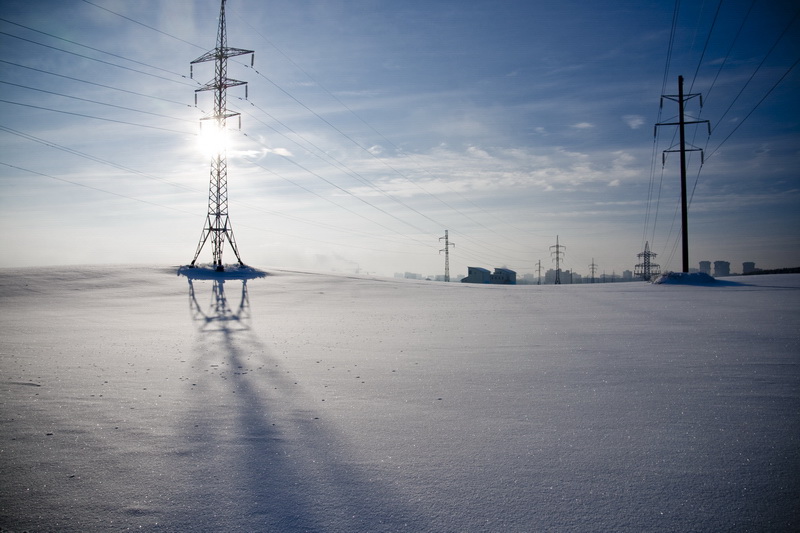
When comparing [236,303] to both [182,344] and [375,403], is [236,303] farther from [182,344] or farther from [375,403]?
[375,403]

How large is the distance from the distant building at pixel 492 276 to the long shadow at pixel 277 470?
2710 inches

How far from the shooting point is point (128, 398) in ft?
14.0

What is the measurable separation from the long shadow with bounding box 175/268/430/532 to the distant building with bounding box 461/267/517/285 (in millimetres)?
68831

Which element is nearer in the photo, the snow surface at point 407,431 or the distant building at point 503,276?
the snow surface at point 407,431

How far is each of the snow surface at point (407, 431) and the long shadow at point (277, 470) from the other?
0.01 metres

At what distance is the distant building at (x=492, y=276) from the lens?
73.3m

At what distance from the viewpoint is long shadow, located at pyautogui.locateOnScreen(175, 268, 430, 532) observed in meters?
2.24

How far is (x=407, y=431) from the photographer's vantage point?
132 inches

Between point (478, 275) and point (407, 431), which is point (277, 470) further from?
point (478, 275)

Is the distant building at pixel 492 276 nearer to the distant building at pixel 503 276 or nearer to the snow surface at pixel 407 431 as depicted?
the distant building at pixel 503 276

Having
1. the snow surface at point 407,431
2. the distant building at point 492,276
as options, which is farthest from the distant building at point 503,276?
the snow surface at point 407,431

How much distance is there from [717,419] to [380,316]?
8.52m

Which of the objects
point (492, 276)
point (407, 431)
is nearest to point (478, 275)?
point (492, 276)

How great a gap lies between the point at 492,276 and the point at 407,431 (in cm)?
7334
